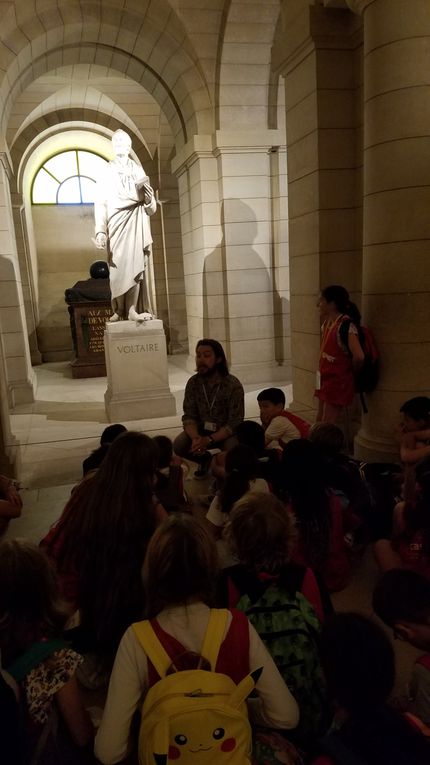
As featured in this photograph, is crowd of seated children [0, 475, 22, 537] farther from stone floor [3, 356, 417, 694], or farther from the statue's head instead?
the statue's head

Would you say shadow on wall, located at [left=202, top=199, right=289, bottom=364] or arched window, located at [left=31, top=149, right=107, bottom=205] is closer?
shadow on wall, located at [left=202, top=199, right=289, bottom=364]

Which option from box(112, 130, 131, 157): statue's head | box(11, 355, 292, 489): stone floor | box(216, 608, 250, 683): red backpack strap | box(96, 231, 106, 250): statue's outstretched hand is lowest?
box(11, 355, 292, 489): stone floor

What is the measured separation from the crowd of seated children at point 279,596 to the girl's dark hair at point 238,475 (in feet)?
3.07

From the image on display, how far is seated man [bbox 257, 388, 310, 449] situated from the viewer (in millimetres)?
4133

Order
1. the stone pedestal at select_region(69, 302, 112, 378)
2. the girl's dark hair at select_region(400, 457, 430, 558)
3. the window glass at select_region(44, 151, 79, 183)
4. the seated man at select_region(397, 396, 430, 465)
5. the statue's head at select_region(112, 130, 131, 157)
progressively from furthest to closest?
the window glass at select_region(44, 151, 79, 183)
the stone pedestal at select_region(69, 302, 112, 378)
the statue's head at select_region(112, 130, 131, 157)
the seated man at select_region(397, 396, 430, 465)
the girl's dark hair at select_region(400, 457, 430, 558)

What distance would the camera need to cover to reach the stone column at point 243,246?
8672mm

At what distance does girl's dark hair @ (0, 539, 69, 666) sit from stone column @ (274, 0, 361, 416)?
403cm

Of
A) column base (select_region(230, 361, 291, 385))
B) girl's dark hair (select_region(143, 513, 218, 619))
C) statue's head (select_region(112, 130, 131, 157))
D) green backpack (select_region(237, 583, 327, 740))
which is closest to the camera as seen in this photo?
girl's dark hair (select_region(143, 513, 218, 619))

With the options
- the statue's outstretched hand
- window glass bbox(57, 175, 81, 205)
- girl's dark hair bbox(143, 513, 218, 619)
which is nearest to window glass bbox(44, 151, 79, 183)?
window glass bbox(57, 175, 81, 205)

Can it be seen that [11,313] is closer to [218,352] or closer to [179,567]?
[218,352]

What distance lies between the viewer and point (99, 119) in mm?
13547

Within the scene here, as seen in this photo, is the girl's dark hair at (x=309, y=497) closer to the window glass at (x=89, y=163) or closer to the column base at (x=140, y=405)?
the column base at (x=140, y=405)

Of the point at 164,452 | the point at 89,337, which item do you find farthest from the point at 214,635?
the point at 89,337

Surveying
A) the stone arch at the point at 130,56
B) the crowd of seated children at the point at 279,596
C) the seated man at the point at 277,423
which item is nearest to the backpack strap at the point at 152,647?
the crowd of seated children at the point at 279,596
